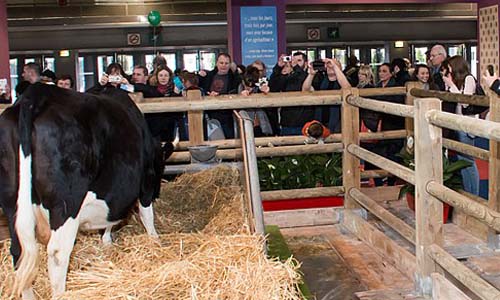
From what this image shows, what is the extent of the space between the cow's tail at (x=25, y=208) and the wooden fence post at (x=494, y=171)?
9.01 ft

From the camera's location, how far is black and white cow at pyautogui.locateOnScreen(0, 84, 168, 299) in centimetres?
295

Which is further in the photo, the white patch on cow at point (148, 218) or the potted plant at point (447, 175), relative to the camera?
the potted plant at point (447, 175)

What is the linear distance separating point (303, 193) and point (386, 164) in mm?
1247

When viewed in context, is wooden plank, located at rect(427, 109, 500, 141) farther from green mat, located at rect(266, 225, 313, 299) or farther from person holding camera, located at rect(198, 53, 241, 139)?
person holding camera, located at rect(198, 53, 241, 139)

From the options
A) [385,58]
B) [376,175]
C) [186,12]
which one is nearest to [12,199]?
[376,175]

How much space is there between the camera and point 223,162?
547cm

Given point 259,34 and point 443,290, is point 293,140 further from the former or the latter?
point 259,34

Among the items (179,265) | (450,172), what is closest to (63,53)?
(450,172)

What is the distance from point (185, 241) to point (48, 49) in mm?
13547

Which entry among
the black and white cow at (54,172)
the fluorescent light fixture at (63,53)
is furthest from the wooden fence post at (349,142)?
the fluorescent light fixture at (63,53)

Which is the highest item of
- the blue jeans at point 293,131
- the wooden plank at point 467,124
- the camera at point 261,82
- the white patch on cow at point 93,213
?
the camera at point 261,82

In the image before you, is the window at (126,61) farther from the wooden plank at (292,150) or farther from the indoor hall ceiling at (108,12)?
the wooden plank at (292,150)

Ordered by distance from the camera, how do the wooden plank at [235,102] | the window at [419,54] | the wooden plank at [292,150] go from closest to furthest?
the wooden plank at [235,102], the wooden plank at [292,150], the window at [419,54]

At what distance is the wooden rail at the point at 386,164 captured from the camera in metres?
3.92
